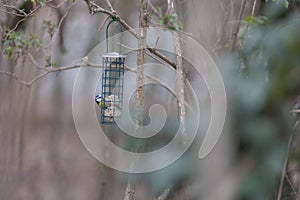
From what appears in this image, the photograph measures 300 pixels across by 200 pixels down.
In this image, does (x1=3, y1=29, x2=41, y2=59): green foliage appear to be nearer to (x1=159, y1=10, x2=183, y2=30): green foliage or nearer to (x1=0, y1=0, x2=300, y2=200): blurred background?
(x1=0, y1=0, x2=300, y2=200): blurred background

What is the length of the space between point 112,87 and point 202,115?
5.86ft

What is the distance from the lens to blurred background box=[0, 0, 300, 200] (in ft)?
1.57

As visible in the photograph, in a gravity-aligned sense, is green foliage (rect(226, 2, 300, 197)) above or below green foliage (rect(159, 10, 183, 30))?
below

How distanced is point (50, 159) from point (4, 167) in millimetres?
354

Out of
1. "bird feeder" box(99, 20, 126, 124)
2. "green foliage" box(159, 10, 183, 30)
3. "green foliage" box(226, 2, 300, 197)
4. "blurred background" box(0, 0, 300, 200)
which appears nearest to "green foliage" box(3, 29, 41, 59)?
"blurred background" box(0, 0, 300, 200)

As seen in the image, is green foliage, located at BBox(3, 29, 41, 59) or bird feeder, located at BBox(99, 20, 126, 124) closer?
bird feeder, located at BBox(99, 20, 126, 124)

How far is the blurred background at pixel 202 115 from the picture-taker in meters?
0.48

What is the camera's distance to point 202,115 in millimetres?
611

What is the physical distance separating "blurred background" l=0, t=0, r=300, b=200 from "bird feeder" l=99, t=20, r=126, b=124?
0.51 ft

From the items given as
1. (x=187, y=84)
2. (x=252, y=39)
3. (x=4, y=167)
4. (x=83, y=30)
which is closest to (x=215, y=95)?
(x=252, y=39)

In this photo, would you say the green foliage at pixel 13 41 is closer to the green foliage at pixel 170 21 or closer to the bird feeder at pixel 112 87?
the bird feeder at pixel 112 87

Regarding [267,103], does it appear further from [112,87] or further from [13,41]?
[13,41]

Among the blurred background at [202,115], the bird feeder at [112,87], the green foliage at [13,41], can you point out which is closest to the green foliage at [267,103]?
the blurred background at [202,115]

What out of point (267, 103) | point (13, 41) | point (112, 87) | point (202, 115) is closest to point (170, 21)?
point (112, 87)
